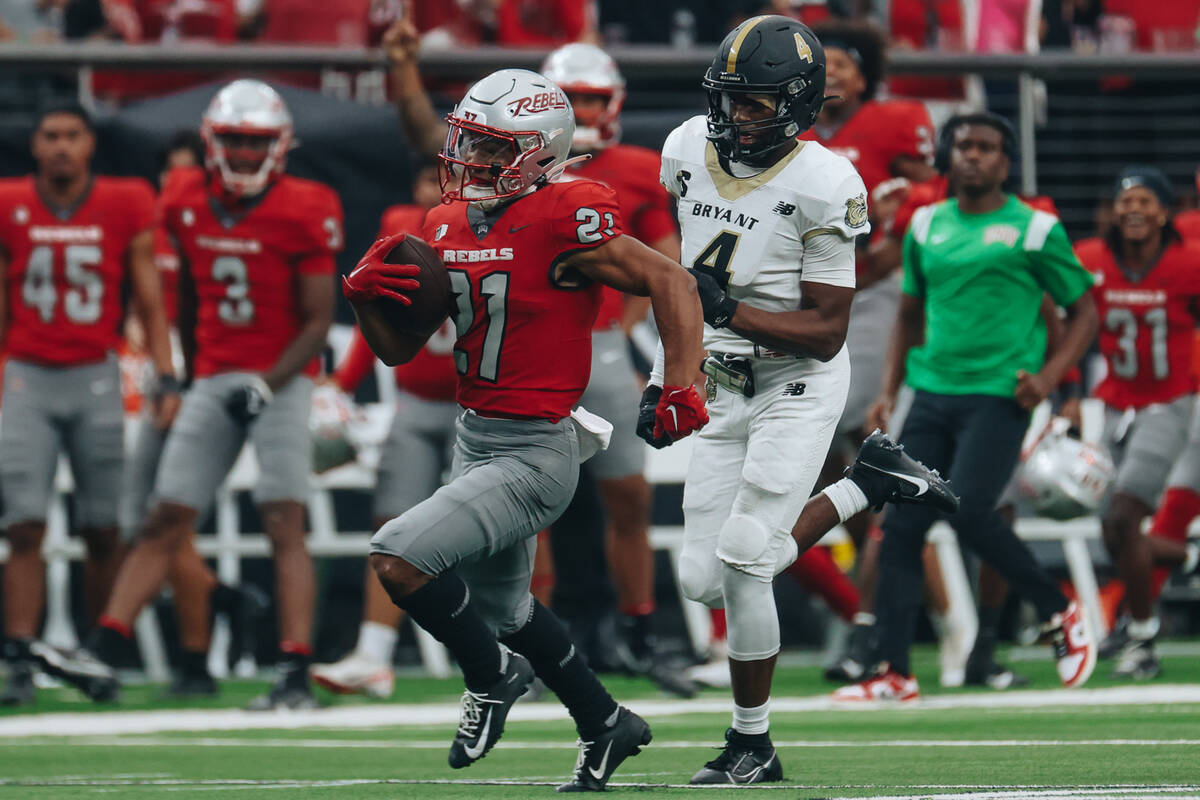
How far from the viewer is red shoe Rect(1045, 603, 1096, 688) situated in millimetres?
6609

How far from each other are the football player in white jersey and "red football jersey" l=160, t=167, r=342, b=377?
8.28 ft

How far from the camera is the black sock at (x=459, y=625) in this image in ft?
14.5

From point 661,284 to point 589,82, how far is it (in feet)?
9.31

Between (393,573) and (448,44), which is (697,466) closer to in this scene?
(393,573)

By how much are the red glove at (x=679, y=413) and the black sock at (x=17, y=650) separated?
3.60 meters

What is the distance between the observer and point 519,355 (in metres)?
4.68

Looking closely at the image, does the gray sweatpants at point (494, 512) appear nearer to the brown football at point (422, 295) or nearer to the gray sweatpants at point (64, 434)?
the brown football at point (422, 295)

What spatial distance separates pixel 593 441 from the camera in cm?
482

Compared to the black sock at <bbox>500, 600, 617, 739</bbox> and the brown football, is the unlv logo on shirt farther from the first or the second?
the black sock at <bbox>500, 600, 617, 739</bbox>

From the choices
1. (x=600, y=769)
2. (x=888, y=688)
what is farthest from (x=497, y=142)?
(x=888, y=688)

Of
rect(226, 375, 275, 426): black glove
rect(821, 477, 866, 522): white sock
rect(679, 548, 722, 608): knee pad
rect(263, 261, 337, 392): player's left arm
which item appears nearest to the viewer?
rect(679, 548, 722, 608): knee pad

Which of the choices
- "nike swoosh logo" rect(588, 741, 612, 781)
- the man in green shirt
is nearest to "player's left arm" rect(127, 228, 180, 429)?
the man in green shirt

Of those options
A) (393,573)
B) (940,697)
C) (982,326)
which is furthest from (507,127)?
(940,697)

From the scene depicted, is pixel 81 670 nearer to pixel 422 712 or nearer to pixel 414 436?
pixel 422 712
